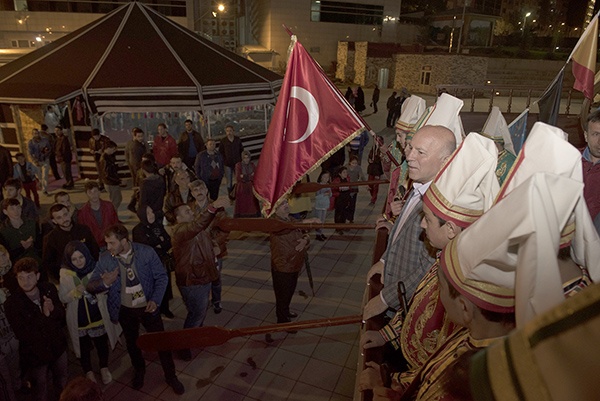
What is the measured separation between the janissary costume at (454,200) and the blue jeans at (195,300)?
346 centimetres

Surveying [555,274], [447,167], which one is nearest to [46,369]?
[447,167]

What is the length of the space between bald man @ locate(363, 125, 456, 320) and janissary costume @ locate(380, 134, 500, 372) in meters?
0.43

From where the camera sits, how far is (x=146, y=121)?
586 inches

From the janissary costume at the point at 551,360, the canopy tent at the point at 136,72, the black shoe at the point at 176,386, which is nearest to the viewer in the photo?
the janissary costume at the point at 551,360

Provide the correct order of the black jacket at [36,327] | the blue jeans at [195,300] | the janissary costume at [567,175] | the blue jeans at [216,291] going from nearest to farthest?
the janissary costume at [567,175] < the black jacket at [36,327] < the blue jeans at [195,300] < the blue jeans at [216,291]

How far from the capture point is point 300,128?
468 centimetres

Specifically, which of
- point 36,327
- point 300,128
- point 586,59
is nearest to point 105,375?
point 36,327

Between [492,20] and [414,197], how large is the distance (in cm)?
4966

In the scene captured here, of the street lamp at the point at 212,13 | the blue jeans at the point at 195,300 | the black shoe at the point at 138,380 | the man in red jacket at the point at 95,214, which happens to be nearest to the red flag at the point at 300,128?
the blue jeans at the point at 195,300

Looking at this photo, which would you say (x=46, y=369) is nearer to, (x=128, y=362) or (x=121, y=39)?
(x=128, y=362)

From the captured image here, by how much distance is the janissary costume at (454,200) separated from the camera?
2.31 meters

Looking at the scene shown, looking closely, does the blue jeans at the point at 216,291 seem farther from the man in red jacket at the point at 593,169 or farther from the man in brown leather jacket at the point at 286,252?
the man in red jacket at the point at 593,169

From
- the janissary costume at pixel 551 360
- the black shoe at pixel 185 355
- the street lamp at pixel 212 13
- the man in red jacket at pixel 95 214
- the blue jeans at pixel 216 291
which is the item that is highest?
the street lamp at pixel 212 13

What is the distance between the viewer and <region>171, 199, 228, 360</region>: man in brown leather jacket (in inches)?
201
